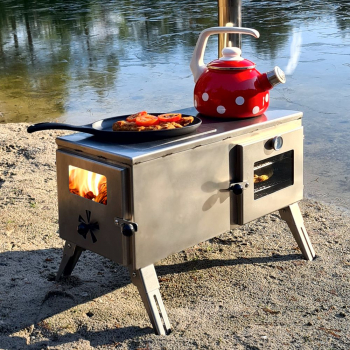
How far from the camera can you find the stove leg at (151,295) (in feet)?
7.52

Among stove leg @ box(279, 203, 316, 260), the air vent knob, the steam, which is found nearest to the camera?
the air vent knob

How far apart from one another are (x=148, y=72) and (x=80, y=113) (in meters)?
1.75

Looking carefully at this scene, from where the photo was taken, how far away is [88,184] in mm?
2375

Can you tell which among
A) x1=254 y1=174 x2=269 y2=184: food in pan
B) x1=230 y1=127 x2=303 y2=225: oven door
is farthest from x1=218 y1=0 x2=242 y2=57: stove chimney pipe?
x1=254 y1=174 x2=269 y2=184: food in pan

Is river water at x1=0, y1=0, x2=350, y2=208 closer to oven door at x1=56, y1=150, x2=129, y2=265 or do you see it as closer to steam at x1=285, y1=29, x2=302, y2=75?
steam at x1=285, y1=29, x2=302, y2=75

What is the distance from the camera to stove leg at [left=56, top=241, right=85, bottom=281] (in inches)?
Result: 104

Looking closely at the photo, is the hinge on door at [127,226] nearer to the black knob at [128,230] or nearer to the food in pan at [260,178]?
the black knob at [128,230]

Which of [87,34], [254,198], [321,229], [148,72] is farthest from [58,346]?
[87,34]

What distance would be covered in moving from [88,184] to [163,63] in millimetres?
5453

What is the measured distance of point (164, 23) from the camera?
A: 10.7 m

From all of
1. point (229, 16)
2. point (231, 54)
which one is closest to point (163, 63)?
point (229, 16)

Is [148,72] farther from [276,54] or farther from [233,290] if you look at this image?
[233,290]

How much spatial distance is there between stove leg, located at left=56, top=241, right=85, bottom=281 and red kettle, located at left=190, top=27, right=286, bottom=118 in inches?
33.9

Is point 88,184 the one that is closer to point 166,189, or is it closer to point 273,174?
point 166,189
